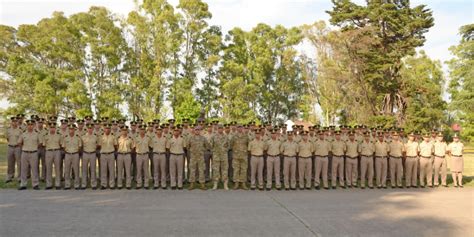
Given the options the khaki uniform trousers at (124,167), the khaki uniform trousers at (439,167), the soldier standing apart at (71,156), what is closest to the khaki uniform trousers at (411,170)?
the khaki uniform trousers at (439,167)

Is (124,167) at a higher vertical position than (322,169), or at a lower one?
higher

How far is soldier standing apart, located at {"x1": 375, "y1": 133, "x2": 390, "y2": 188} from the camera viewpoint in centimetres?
1246

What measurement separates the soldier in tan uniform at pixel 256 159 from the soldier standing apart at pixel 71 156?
440cm

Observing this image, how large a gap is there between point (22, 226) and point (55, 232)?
747mm

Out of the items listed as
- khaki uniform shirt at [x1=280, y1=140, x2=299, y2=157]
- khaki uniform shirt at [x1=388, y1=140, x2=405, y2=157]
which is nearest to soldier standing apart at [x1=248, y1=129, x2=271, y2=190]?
khaki uniform shirt at [x1=280, y1=140, x2=299, y2=157]

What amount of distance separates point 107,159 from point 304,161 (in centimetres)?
518

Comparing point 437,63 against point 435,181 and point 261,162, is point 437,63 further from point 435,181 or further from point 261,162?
point 261,162

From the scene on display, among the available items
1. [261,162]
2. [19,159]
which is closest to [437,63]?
[261,162]

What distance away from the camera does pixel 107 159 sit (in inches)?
432

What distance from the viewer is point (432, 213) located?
8.71m

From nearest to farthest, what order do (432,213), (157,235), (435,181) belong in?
(157,235) → (432,213) → (435,181)

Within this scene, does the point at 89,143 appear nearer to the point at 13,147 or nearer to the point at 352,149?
the point at 13,147

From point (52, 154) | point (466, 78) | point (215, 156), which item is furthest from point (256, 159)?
point (466, 78)

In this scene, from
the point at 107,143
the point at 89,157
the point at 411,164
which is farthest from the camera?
the point at 411,164
